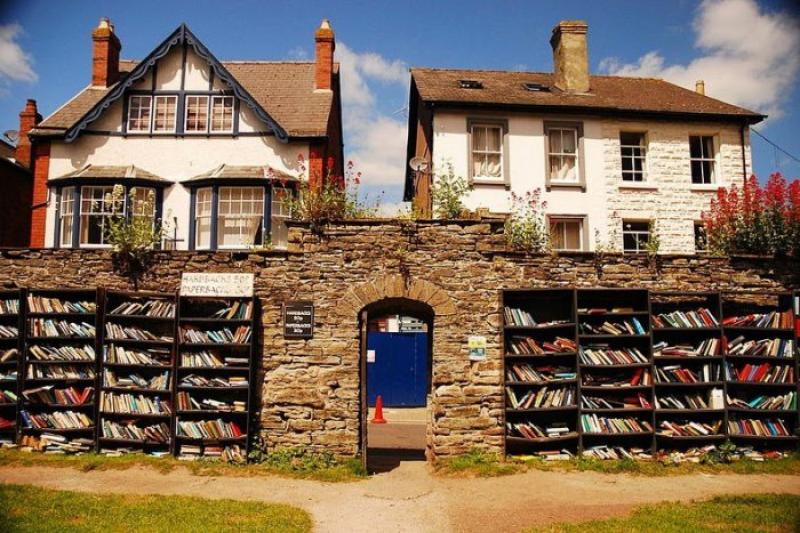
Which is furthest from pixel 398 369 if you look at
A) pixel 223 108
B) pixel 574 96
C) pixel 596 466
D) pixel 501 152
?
pixel 596 466

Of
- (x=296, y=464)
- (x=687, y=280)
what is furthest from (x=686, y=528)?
(x=296, y=464)

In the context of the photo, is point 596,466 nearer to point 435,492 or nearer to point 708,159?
point 435,492

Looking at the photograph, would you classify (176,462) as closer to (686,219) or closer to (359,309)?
(359,309)

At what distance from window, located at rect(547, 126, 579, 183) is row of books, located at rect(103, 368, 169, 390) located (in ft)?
37.7

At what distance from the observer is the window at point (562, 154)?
16094mm

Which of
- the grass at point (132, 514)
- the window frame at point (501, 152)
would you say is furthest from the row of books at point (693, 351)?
the window frame at point (501, 152)

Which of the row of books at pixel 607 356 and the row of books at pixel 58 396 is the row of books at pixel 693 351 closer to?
the row of books at pixel 607 356

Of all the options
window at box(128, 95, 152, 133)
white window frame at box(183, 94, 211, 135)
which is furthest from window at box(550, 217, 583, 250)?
window at box(128, 95, 152, 133)

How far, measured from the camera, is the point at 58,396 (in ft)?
31.2

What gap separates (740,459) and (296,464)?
7494mm

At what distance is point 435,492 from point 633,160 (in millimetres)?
12247

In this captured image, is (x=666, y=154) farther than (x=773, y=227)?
Yes

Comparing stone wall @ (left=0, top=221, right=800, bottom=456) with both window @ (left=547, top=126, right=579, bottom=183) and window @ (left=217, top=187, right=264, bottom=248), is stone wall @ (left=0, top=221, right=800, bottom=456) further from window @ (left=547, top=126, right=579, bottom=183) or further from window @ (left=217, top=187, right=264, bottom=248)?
window @ (left=547, top=126, right=579, bottom=183)

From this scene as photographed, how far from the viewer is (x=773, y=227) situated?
34.1 ft
